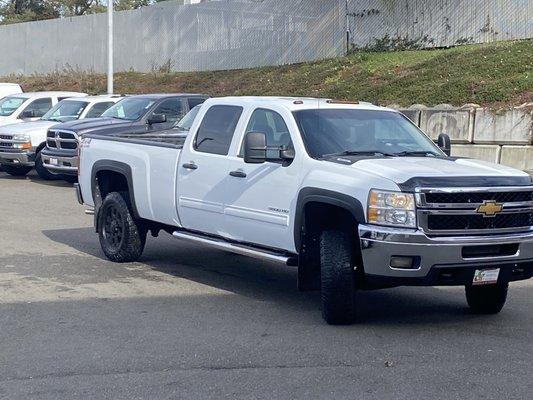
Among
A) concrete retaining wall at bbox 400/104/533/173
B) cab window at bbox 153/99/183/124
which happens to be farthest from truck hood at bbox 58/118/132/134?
concrete retaining wall at bbox 400/104/533/173

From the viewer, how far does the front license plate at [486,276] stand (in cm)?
771

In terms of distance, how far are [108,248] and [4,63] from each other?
133 feet

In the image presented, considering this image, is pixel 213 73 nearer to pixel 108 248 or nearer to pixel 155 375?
pixel 108 248

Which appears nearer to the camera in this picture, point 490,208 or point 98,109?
point 490,208

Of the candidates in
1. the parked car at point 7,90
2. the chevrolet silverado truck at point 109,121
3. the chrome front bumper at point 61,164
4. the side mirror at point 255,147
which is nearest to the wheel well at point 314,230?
the side mirror at point 255,147

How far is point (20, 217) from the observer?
15242 mm

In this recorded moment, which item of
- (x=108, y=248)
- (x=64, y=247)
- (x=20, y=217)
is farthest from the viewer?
(x=20, y=217)

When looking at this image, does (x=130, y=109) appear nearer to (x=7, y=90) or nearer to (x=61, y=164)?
(x=61, y=164)

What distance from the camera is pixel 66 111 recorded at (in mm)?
22453

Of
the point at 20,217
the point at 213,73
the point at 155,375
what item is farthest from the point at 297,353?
the point at 213,73

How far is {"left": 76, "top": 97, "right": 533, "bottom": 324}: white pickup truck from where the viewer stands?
758cm

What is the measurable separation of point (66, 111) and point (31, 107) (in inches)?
94.9

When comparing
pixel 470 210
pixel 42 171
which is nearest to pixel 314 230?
pixel 470 210

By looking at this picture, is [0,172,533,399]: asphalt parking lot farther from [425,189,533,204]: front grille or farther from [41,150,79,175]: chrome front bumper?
[41,150,79,175]: chrome front bumper
